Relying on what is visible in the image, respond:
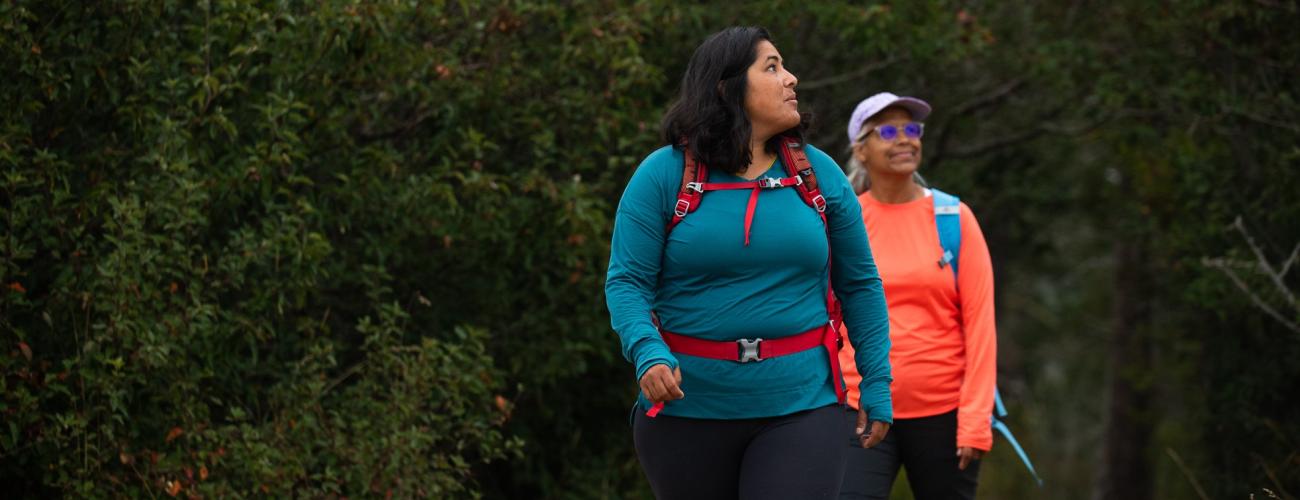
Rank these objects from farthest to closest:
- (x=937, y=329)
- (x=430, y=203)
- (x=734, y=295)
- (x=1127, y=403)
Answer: (x=1127, y=403), (x=430, y=203), (x=937, y=329), (x=734, y=295)

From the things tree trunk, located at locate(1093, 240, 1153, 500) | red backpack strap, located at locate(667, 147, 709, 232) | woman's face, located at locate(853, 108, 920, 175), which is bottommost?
tree trunk, located at locate(1093, 240, 1153, 500)

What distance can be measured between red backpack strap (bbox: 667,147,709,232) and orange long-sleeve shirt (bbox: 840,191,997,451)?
4.56 feet

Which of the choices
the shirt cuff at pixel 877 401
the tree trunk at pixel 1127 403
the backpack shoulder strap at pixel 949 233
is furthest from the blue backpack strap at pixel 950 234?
the tree trunk at pixel 1127 403

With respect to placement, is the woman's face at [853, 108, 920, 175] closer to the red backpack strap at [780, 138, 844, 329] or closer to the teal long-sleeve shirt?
the red backpack strap at [780, 138, 844, 329]

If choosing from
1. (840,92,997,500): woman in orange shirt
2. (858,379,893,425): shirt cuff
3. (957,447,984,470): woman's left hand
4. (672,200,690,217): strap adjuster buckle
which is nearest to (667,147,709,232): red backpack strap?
(672,200,690,217): strap adjuster buckle

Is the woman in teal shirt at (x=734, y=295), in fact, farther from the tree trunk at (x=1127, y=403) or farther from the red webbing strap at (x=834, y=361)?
the tree trunk at (x=1127, y=403)

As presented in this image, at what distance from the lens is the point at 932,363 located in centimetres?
491

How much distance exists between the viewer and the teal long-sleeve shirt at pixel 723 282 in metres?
3.60

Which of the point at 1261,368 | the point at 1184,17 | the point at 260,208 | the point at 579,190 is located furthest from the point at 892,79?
the point at 260,208

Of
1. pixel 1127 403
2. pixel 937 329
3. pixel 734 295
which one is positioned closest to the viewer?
pixel 734 295

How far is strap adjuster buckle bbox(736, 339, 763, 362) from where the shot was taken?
361 cm

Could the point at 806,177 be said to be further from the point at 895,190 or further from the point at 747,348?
the point at 895,190

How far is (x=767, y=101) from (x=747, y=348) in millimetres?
595

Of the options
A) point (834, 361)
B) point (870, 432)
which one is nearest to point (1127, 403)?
point (870, 432)
